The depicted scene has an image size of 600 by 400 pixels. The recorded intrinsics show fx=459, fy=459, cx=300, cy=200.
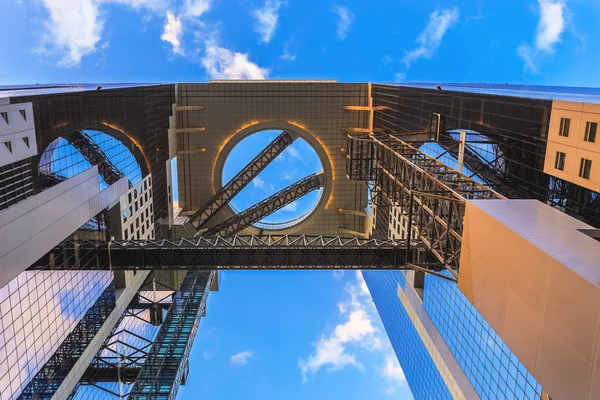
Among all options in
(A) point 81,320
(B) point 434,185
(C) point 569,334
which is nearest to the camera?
(C) point 569,334

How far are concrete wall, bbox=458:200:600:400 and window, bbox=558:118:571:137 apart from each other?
5.29m

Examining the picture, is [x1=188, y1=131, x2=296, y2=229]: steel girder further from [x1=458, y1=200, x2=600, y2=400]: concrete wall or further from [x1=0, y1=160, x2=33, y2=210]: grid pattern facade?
[x1=458, y1=200, x2=600, y2=400]: concrete wall

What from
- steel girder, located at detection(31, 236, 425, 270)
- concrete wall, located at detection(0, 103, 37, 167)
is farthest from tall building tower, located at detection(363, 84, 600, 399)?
concrete wall, located at detection(0, 103, 37, 167)

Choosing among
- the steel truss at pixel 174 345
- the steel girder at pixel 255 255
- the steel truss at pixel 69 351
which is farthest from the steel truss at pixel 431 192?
the steel truss at pixel 174 345

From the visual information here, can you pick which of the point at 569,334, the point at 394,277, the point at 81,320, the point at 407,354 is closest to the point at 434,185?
the point at 569,334

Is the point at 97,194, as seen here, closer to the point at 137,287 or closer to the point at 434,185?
the point at 137,287

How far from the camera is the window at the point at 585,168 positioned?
62.2 ft

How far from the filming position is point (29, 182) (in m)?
23.1

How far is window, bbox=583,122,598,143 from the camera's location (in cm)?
1854

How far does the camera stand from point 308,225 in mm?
62906

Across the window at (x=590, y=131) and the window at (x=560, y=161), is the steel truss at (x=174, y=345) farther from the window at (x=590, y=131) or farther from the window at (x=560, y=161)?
the window at (x=590, y=131)

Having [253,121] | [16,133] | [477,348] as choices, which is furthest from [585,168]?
[253,121]

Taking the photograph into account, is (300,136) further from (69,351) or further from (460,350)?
(69,351)

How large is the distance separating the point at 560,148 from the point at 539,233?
8.94 metres
